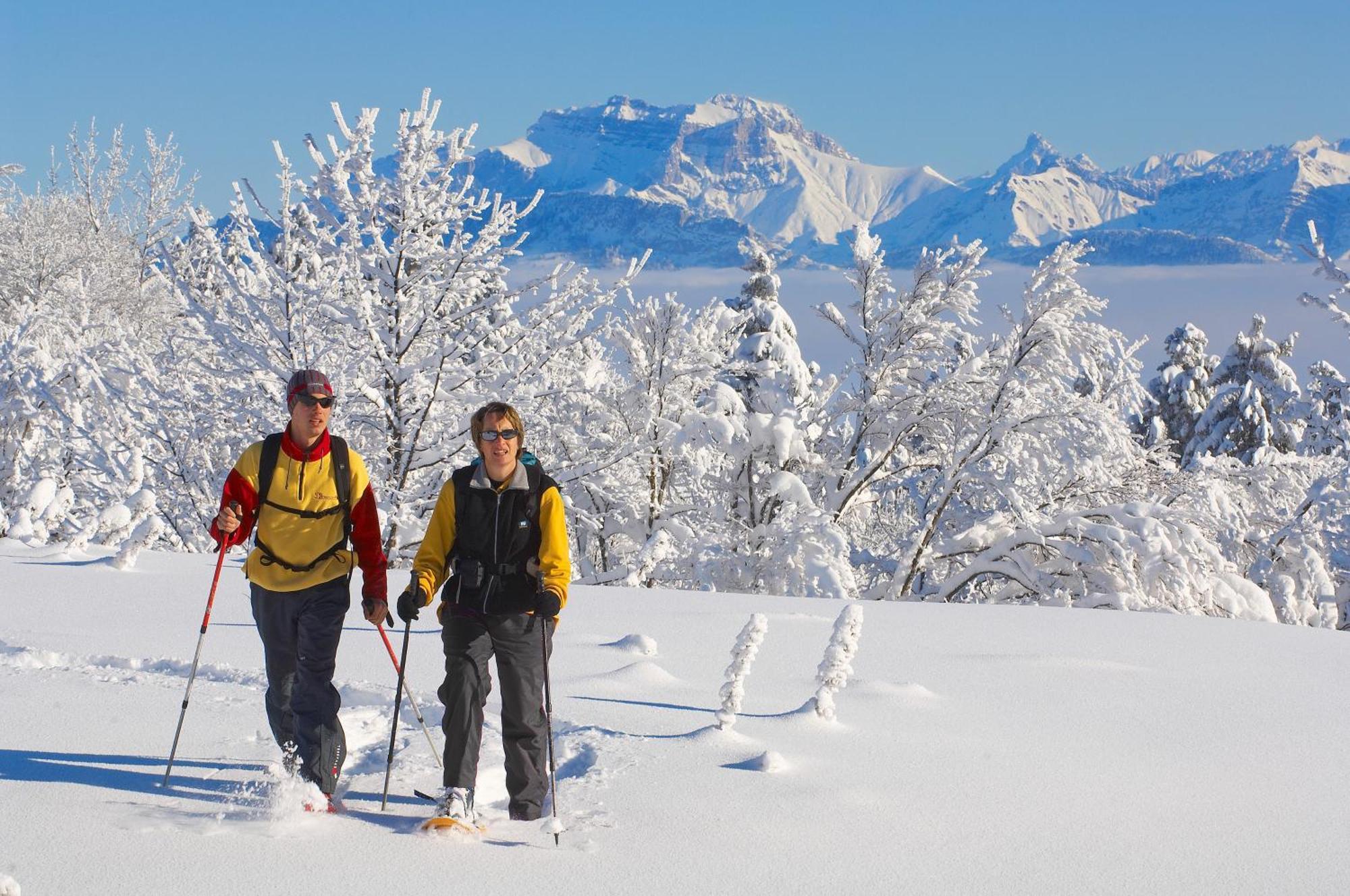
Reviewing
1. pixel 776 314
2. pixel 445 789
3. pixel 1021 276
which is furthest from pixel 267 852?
pixel 776 314

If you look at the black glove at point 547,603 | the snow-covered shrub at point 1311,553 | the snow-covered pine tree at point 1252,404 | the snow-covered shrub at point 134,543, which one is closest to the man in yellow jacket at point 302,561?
the black glove at point 547,603

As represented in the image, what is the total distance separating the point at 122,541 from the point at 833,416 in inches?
408

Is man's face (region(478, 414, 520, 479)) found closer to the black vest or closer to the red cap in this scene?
the black vest

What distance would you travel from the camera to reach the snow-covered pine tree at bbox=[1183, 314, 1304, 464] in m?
30.2

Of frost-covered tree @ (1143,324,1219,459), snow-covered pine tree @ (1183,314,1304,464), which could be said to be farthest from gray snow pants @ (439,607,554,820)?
frost-covered tree @ (1143,324,1219,459)

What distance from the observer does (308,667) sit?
3857 millimetres

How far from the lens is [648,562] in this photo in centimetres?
1214

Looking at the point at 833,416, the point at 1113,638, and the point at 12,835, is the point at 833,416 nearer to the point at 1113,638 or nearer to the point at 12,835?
the point at 1113,638

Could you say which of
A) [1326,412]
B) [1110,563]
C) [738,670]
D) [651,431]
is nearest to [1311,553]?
[1110,563]

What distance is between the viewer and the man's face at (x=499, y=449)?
12.1 feet

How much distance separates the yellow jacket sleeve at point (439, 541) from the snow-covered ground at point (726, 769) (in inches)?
35.2

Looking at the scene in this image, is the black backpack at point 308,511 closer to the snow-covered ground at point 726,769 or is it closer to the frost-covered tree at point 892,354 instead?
the snow-covered ground at point 726,769

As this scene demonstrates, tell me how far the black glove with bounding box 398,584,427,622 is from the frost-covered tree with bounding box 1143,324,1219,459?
34468 mm

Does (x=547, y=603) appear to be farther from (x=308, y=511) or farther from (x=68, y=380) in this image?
(x=68, y=380)
